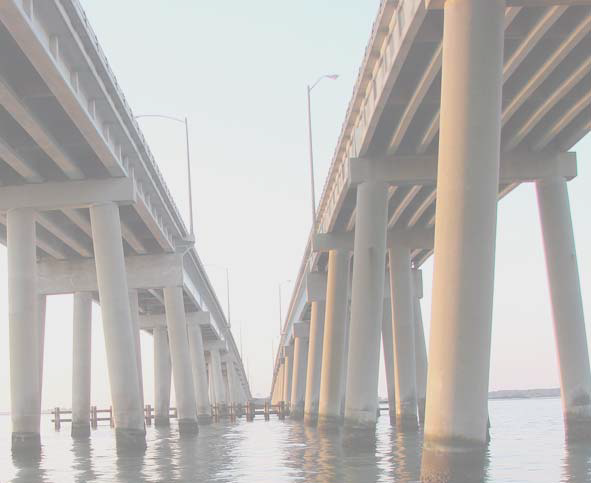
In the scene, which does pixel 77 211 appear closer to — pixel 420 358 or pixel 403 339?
pixel 403 339

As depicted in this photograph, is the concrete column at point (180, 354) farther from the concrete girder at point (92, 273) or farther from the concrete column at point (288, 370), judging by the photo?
the concrete column at point (288, 370)

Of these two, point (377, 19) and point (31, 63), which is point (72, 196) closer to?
point (31, 63)

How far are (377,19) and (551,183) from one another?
1144 cm

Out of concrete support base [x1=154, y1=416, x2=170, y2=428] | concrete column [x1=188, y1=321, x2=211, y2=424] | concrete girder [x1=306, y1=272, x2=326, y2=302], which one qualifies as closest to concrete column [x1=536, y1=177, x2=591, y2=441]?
concrete girder [x1=306, y1=272, x2=326, y2=302]

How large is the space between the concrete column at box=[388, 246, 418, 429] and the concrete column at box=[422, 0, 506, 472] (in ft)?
102

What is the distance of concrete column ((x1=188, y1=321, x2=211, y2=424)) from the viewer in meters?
79.5

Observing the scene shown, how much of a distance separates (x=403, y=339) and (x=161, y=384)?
102 ft

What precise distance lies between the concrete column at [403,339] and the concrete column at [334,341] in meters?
2.78

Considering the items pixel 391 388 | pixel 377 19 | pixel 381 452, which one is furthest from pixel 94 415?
pixel 377 19

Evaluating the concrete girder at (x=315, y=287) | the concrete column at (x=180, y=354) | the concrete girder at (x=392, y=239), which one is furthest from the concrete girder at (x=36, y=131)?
the concrete girder at (x=315, y=287)

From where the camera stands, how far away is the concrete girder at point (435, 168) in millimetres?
37219

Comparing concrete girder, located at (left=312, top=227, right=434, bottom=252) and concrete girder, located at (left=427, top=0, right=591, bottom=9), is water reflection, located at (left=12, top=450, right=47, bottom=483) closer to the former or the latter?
concrete girder, located at (left=427, top=0, right=591, bottom=9)

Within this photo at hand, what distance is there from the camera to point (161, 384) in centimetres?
7744

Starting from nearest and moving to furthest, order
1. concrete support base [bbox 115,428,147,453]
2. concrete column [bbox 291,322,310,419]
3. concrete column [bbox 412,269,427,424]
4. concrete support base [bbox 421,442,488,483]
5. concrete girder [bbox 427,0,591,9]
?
concrete support base [bbox 421,442,488,483] < concrete girder [bbox 427,0,591,9] < concrete support base [bbox 115,428,147,453] < concrete column [bbox 412,269,427,424] < concrete column [bbox 291,322,310,419]
